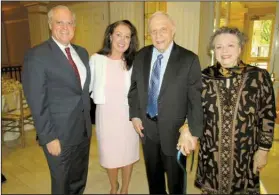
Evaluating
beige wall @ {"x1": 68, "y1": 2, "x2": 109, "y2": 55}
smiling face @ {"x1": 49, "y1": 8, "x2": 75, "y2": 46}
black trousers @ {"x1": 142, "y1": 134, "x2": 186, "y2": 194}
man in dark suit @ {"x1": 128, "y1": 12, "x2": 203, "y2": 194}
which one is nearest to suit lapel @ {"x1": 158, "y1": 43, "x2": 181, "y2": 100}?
man in dark suit @ {"x1": 128, "y1": 12, "x2": 203, "y2": 194}

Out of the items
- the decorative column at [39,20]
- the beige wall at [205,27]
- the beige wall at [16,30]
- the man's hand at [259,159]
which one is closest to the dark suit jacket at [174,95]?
the man's hand at [259,159]

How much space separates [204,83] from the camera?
1.48 m

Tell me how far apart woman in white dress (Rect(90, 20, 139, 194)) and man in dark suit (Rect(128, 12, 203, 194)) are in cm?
15

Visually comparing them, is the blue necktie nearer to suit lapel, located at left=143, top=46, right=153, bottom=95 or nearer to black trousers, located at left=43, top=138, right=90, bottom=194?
suit lapel, located at left=143, top=46, right=153, bottom=95

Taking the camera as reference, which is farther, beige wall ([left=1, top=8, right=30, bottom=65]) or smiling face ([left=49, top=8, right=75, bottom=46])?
beige wall ([left=1, top=8, right=30, bottom=65])

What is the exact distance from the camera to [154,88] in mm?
1727

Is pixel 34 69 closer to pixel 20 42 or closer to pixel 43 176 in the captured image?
pixel 43 176

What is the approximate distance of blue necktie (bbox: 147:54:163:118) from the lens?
1.72 metres

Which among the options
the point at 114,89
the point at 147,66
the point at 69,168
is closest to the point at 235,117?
the point at 147,66

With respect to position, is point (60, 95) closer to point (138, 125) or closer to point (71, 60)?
point (71, 60)

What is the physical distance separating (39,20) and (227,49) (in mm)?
6412

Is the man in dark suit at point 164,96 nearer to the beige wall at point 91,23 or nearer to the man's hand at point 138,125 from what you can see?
the man's hand at point 138,125

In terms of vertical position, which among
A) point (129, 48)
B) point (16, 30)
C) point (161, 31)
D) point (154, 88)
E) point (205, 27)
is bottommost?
point (154, 88)

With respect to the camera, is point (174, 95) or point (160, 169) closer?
point (174, 95)
